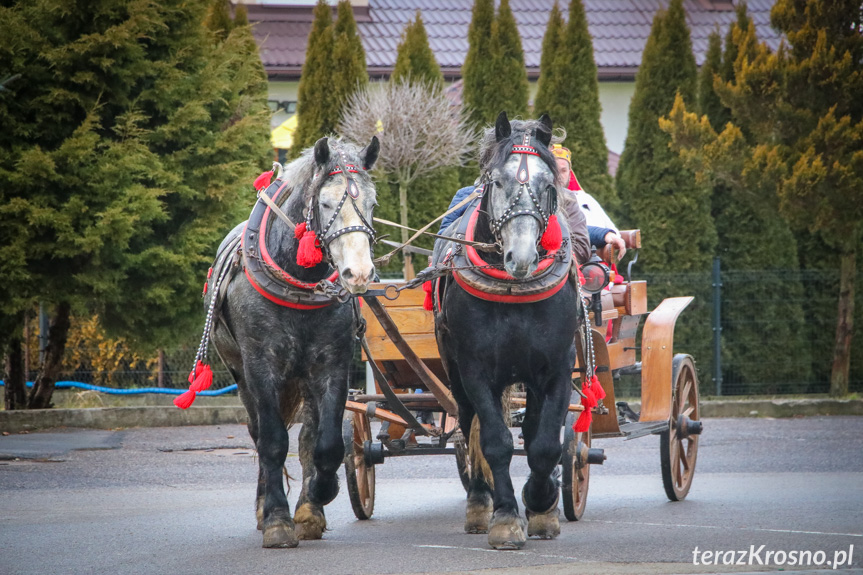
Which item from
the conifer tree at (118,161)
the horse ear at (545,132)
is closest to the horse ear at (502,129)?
the horse ear at (545,132)

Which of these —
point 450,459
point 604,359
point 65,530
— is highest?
point 604,359

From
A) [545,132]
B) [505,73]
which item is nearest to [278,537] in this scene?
[545,132]

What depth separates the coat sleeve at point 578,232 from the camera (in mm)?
5980

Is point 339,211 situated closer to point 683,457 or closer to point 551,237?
point 551,237

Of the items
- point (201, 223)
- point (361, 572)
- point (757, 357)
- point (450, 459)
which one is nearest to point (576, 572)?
point (361, 572)

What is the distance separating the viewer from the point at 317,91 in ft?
46.4

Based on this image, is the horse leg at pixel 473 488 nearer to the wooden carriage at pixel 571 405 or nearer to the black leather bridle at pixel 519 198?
the wooden carriage at pixel 571 405

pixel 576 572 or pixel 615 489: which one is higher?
pixel 576 572

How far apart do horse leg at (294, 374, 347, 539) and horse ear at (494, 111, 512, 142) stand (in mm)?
1339

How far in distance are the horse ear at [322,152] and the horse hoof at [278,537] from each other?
1700 millimetres

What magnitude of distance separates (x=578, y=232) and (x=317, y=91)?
8.71 meters

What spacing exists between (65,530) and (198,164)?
220 inches

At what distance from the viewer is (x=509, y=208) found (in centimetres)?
484

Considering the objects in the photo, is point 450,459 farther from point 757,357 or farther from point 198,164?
point 757,357
